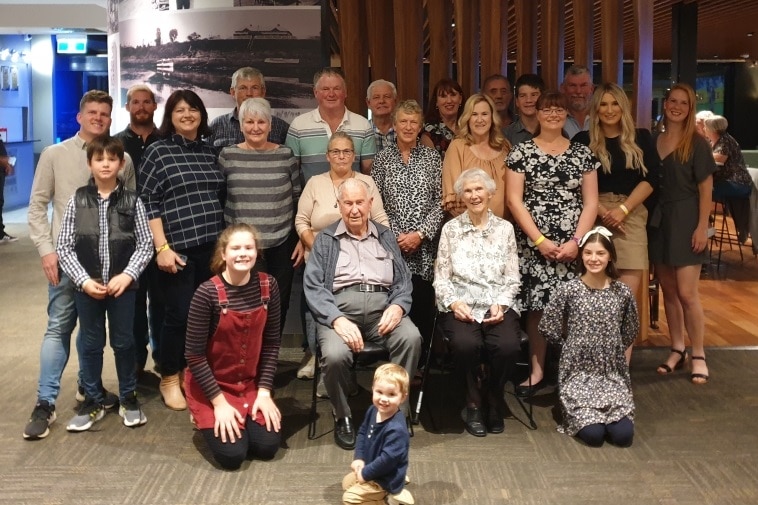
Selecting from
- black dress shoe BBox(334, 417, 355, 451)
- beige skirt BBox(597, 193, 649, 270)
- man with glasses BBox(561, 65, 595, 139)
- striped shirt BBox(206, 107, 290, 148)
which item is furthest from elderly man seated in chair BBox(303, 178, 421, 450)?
man with glasses BBox(561, 65, 595, 139)

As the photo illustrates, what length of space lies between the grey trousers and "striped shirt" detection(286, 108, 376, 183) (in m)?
0.83

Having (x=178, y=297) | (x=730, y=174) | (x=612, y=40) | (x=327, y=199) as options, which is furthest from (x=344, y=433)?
(x=730, y=174)

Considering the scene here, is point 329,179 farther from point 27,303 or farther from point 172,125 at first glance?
point 27,303

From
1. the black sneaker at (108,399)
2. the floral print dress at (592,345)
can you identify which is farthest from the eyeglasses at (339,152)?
the black sneaker at (108,399)

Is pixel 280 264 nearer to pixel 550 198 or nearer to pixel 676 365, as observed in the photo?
pixel 550 198

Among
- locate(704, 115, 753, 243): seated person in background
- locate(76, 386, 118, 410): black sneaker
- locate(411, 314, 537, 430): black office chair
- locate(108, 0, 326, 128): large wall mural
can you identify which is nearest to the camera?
locate(411, 314, 537, 430): black office chair

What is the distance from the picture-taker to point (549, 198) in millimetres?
3762

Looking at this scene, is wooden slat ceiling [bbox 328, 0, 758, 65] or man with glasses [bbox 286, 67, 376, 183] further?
wooden slat ceiling [bbox 328, 0, 758, 65]

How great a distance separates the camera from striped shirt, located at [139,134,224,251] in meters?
3.59

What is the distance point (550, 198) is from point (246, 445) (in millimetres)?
1791

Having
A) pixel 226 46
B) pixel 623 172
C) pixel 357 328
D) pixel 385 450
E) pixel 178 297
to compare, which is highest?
pixel 226 46

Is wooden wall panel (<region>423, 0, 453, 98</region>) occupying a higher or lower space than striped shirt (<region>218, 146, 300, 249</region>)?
higher

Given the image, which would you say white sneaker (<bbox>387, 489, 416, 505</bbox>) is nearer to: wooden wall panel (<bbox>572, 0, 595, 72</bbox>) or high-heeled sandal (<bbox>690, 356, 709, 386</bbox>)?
high-heeled sandal (<bbox>690, 356, 709, 386</bbox>)

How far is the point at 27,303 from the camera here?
6.04m
